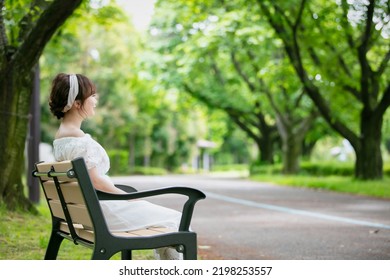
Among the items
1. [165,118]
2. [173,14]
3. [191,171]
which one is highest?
[173,14]

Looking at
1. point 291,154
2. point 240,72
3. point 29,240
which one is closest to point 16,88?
point 29,240

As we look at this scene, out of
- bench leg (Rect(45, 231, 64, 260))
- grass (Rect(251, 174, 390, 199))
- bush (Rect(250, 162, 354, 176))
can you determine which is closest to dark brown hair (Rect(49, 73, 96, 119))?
bench leg (Rect(45, 231, 64, 260))

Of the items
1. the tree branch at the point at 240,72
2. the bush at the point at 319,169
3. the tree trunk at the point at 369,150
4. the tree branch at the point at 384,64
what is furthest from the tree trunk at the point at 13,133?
the bush at the point at 319,169

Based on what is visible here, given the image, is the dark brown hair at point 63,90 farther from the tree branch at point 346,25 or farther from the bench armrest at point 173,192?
the tree branch at point 346,25

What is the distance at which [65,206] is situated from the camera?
4.39 metres

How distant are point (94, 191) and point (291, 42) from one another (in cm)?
1689

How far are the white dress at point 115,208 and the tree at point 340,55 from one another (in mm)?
14662

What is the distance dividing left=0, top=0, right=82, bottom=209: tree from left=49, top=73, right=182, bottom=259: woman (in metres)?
4.14

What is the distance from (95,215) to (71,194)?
1.17 ft

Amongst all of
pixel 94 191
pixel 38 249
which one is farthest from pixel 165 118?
pixel 94 191

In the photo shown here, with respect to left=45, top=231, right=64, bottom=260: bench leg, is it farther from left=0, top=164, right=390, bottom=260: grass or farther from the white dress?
left=0, top=164, right=390, bottom=260: grass

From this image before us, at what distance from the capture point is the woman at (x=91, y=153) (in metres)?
4.15

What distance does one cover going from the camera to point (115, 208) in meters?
4.17

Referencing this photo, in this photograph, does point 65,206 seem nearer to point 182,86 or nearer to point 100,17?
point 100,17
